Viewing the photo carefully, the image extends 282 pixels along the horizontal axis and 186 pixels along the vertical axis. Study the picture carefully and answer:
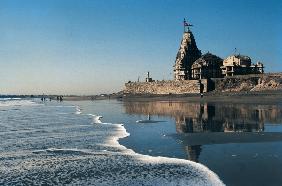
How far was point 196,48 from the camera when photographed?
99000mm

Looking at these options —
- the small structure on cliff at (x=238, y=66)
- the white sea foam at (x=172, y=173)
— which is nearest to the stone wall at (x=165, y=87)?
the small structure on cliff at (x=238, y=66)

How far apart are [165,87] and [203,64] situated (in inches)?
569

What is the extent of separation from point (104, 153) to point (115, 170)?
348cm

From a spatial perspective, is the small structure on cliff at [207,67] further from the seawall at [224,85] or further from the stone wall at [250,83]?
the stone wall at [250,83]

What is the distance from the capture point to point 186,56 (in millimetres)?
96000

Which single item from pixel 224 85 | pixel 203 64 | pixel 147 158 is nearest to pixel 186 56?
pixel 203 64

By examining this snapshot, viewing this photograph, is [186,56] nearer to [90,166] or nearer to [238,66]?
[238,66]

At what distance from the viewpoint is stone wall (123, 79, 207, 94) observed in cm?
8506

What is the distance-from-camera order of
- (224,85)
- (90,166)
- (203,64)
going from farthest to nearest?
(203,64), (224,85), (90,166)

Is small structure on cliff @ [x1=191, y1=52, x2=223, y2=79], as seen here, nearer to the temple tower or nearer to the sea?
the temple tower

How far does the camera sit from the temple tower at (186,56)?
313 feet

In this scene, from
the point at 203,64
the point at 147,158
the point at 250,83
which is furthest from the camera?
the point at 203,64

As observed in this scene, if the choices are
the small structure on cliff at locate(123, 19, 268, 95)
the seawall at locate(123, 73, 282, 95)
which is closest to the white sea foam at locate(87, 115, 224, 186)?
the seawall at locate(123, 73, 282, 95)

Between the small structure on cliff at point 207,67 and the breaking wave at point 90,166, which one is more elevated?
the small structure on cliff at point 207,67
